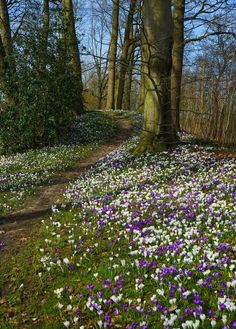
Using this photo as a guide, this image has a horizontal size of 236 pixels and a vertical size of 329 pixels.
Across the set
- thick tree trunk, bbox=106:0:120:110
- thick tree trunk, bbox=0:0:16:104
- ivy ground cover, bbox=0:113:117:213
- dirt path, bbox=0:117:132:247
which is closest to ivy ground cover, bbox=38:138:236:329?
dirt path, bbox=0:117:132:247

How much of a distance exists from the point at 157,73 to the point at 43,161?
682 cm

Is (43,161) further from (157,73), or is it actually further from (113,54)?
(113,54)

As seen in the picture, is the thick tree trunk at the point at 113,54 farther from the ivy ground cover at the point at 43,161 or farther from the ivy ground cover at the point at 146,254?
the ivy ground cover at the point at 146,254

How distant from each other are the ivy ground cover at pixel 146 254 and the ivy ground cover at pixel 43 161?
2.40 metres

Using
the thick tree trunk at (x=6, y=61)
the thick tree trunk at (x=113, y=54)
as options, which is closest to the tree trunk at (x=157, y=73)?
the thick tree trunk at (x=6, y=61)

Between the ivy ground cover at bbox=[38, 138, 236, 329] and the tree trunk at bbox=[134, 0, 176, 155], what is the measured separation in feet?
12.7

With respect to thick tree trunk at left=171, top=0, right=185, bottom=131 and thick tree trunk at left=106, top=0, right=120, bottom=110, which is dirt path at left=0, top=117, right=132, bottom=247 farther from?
thick tree trunk at left=106, top=0, right=120, bottom=110

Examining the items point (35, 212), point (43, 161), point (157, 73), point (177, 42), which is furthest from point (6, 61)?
point (35, 212)

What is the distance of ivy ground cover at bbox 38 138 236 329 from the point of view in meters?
5.26

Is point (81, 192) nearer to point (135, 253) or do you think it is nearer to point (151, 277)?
point (135, 253)

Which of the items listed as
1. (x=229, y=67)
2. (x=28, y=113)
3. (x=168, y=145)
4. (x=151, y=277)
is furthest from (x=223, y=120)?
(x=151, y=277)

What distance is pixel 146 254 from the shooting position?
679 cm

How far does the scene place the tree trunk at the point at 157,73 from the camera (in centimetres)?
1501

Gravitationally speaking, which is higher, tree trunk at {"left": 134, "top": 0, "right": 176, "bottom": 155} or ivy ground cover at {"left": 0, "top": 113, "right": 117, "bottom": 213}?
tree trunk at {"left": 134, "top": 0, "right": 176, "bottom": 155}
